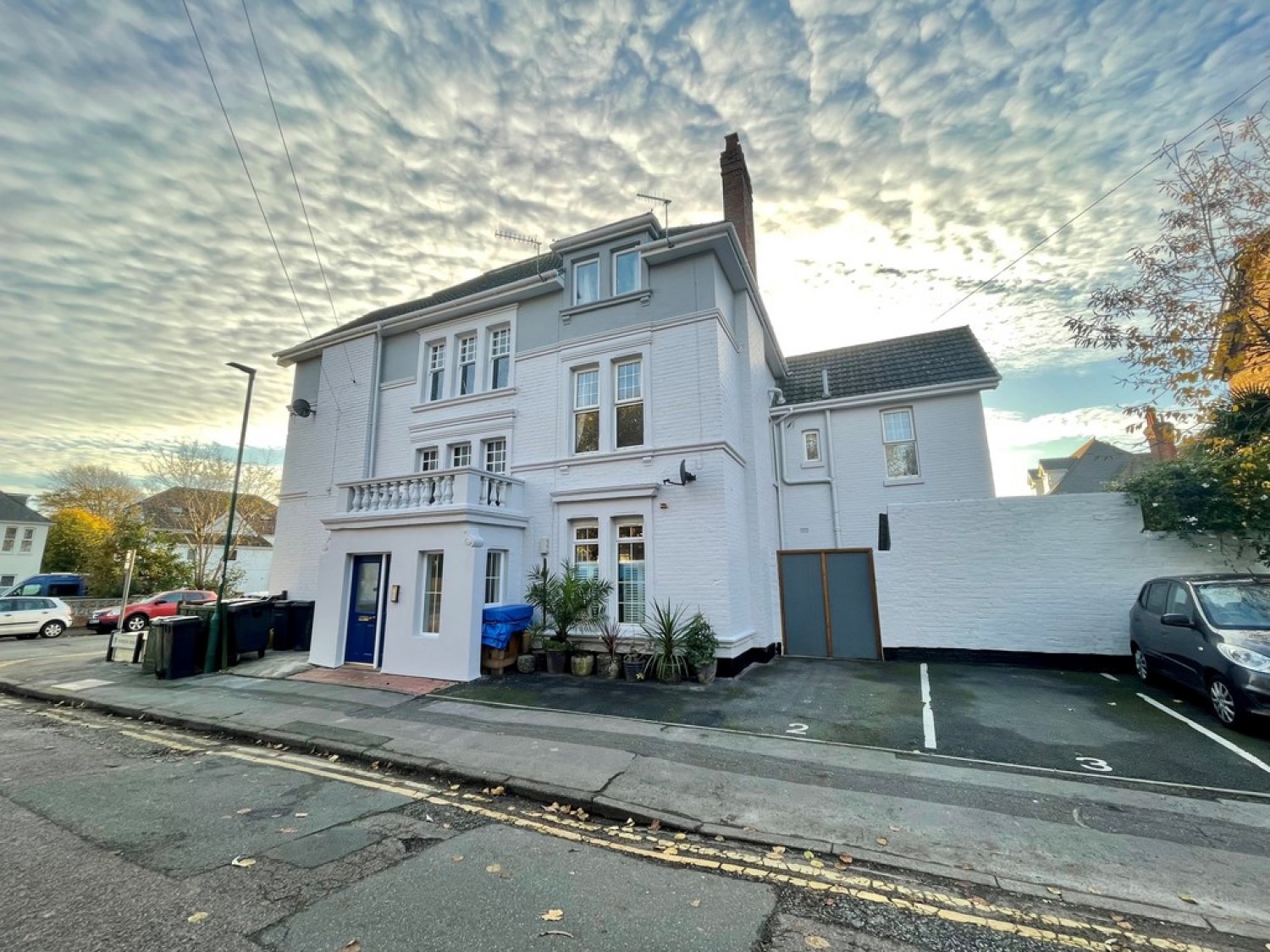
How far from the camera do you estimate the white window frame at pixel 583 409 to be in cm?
1246

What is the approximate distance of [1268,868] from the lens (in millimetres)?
3793

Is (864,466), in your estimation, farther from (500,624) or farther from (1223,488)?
(500,624)

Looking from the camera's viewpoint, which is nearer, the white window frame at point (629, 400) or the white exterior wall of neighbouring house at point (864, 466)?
the white window frame at point (629, 400)

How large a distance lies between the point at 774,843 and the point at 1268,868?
3602 millimetres

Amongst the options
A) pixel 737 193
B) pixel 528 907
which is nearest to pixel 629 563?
pixel 528 907

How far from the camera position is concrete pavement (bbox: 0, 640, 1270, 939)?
3.74 metres

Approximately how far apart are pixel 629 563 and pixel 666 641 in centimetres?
206

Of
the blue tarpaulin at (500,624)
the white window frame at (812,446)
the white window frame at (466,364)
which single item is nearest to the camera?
the blue tarpaulin at (500,624)

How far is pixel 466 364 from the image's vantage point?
14891mm

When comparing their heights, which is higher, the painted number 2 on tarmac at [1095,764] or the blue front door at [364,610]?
the blue front door at [364,610]

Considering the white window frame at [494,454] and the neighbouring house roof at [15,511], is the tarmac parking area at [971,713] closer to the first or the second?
the white window frame at [494,454]

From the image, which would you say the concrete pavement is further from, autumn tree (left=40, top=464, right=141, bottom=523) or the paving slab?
autumn tree (left=40, top=464, right=141, bottom=523)

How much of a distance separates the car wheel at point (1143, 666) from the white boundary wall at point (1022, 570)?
2.85 ft

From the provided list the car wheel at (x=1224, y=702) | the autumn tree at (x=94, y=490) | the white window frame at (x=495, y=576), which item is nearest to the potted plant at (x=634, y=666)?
the white window frame at (x=495, y=576)
